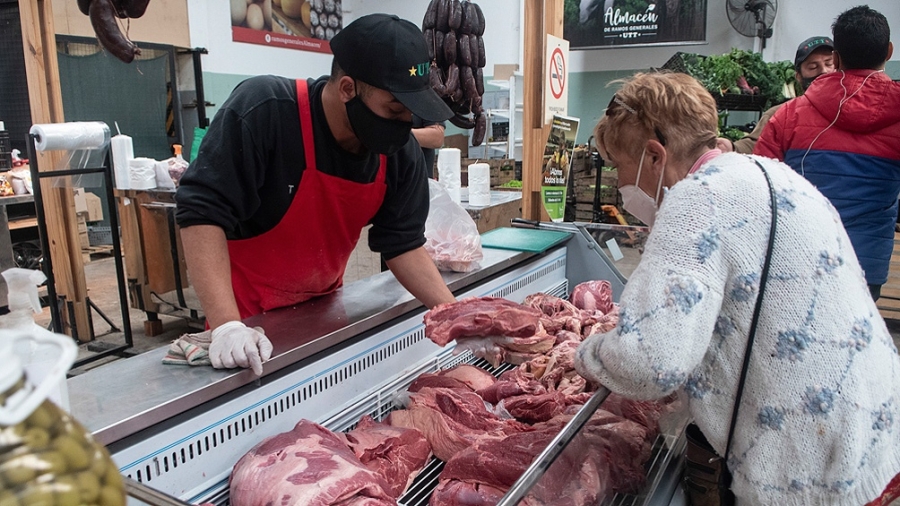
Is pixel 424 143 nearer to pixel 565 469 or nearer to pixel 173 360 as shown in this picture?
pixel 173 360

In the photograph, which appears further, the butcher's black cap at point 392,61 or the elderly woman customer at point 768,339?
the butcher's black cap at point 392,61

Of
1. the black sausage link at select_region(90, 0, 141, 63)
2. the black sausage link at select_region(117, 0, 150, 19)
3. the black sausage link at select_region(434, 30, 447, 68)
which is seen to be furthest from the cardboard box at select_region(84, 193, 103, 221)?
the black sausage link at select_region(434, 30, 447, 68)

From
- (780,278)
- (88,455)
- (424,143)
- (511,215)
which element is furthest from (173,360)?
(511,215)

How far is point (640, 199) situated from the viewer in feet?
6.51

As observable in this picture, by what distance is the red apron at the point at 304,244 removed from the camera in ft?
7.75

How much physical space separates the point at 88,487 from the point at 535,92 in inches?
150

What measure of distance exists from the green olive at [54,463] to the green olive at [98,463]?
3 centimetres

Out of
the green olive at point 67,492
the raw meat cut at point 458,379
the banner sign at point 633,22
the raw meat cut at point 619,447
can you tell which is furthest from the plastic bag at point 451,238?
the banner sign at point 633,22

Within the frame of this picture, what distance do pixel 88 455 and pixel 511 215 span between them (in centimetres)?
615

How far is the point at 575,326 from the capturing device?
2.79 meters

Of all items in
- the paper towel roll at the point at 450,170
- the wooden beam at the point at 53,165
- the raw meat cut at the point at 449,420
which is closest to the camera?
the raw meat cut at the point at 449,420

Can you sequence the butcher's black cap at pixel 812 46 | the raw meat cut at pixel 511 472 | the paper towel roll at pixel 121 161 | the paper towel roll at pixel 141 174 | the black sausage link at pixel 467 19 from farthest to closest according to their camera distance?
the paper towel roll at pixel 121 161, the paper towel roll at pixel 141 174, the black sausage link at pixel 467 19, the butcher's black cap at pixel 812 46, the raw meat cut at pixel 511 472

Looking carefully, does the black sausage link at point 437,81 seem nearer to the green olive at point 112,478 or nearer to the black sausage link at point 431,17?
the black sausage link at point 431,17

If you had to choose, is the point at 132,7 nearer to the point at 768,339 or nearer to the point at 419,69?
the point at 419,69
